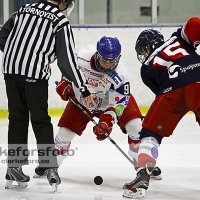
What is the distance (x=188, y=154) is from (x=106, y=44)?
1330mm

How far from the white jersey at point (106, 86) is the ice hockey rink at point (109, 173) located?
423 millimetres

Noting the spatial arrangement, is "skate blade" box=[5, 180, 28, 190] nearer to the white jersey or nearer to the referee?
the referee

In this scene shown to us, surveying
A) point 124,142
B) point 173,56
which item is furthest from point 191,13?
point 173,56

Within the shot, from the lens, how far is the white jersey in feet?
12.3

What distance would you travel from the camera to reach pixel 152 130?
327 cm

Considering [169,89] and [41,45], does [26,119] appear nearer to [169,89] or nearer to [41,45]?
[41,45]

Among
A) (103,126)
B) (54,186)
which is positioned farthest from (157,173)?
(54,186)

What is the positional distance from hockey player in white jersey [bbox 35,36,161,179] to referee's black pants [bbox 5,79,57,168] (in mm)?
298

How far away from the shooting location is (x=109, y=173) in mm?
4000

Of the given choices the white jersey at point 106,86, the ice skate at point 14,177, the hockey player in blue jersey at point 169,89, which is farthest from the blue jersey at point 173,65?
the ice skate at point 14,177

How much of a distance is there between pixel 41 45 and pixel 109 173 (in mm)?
1099

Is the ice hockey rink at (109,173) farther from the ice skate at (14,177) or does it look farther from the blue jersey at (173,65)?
the blue jersey at (173,65)

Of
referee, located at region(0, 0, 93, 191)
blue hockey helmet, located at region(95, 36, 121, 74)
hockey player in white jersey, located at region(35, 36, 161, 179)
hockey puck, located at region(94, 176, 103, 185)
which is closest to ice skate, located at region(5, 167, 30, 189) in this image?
referee, located at region(0, 0, 93, 191)

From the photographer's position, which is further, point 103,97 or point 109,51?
point 103,97
